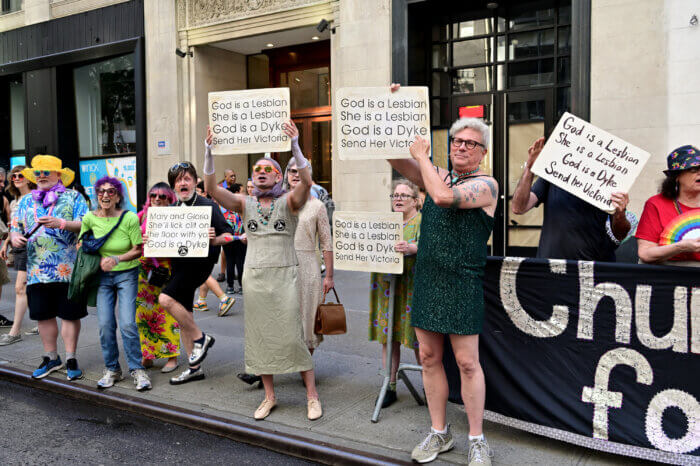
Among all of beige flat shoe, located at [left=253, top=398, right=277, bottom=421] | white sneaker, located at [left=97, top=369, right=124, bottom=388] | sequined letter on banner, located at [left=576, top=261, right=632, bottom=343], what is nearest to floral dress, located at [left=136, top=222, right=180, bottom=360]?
white sneaker, located at [left=97, top=369, right=124, bottom=388]

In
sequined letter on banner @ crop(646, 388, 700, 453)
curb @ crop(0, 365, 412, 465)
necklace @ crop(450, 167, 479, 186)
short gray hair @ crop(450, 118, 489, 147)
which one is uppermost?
short gray hair @ crop(450, 118, 489, 147)

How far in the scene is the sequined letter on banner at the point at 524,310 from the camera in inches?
151

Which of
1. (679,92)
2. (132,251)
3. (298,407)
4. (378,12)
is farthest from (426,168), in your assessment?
(378,12)

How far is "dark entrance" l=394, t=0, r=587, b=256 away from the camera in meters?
10.8

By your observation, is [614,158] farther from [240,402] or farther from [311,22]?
[311,22]

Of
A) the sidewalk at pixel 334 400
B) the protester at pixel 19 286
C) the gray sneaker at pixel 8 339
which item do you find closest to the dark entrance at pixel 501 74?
the sidewalk at pixel 334 400

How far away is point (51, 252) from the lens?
560 centimetres

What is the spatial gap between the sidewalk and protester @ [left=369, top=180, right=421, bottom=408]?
381 mm

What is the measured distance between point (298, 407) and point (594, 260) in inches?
98.0

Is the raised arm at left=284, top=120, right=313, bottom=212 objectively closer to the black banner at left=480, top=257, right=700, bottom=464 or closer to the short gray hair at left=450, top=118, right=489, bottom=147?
the short gray hair at left=450, top=118, right=489, bottom=147

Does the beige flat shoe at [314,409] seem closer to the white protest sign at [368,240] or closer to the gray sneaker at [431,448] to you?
the gray sneaker at [431,448]

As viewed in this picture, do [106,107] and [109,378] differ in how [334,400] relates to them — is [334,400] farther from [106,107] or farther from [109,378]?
[106,107]

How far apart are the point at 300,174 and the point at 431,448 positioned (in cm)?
204

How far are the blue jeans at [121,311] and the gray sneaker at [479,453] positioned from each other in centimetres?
Result: 316
